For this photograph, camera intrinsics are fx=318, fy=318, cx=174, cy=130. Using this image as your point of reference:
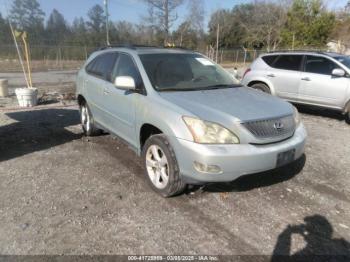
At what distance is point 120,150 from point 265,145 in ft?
9.09

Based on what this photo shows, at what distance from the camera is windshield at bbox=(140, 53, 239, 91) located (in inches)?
162

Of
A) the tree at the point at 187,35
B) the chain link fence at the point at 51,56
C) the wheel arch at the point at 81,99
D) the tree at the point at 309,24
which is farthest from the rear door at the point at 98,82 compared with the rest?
the tree at the point at 187,35

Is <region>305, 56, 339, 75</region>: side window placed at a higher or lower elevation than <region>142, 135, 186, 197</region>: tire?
higher

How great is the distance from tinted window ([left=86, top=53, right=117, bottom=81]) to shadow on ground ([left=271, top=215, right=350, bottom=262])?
3.34 metres

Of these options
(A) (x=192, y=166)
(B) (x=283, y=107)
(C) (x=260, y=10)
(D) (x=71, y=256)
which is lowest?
(D) (x=71, y=256)

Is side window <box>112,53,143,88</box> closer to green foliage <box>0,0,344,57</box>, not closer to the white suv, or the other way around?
the white suv

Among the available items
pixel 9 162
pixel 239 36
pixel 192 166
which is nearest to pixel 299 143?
pixel 192 166

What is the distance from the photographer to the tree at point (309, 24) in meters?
35.0

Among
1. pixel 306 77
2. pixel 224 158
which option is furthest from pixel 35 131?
pixel 306 77

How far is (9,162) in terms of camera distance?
4.89 m

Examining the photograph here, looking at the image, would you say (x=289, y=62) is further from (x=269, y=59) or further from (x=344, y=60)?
(x=344, y=60)

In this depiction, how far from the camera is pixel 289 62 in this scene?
27.5 feet

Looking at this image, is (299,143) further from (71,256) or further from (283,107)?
(71,256)

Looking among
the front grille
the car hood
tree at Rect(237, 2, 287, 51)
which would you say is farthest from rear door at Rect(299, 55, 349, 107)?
tree at Rect(237, 2, 287, 51)
